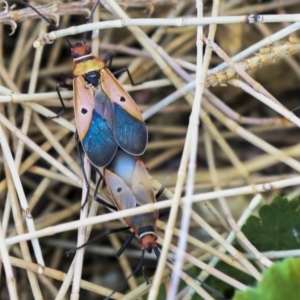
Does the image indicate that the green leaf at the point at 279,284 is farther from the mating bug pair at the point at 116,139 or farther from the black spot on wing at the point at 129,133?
the black spot on wing at the point at 129,133

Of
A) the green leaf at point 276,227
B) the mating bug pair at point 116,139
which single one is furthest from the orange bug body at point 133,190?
the green leaf at point 276,227

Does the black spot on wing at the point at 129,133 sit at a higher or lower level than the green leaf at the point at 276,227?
higher

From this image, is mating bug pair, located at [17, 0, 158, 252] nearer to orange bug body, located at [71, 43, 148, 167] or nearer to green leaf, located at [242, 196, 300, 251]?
orange bug body, located at [71, 43, 148, 167]

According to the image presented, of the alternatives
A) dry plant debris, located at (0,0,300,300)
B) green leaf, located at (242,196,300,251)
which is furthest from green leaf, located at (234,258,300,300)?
green leaf, located at (242,196,300,251)

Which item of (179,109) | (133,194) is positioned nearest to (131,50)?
(179,109)

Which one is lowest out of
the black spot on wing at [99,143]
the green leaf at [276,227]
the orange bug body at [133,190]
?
the green leaf at [276,227]

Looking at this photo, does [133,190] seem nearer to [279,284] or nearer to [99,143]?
Answer: [99,143]

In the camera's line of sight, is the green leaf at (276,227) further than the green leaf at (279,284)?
Yes
